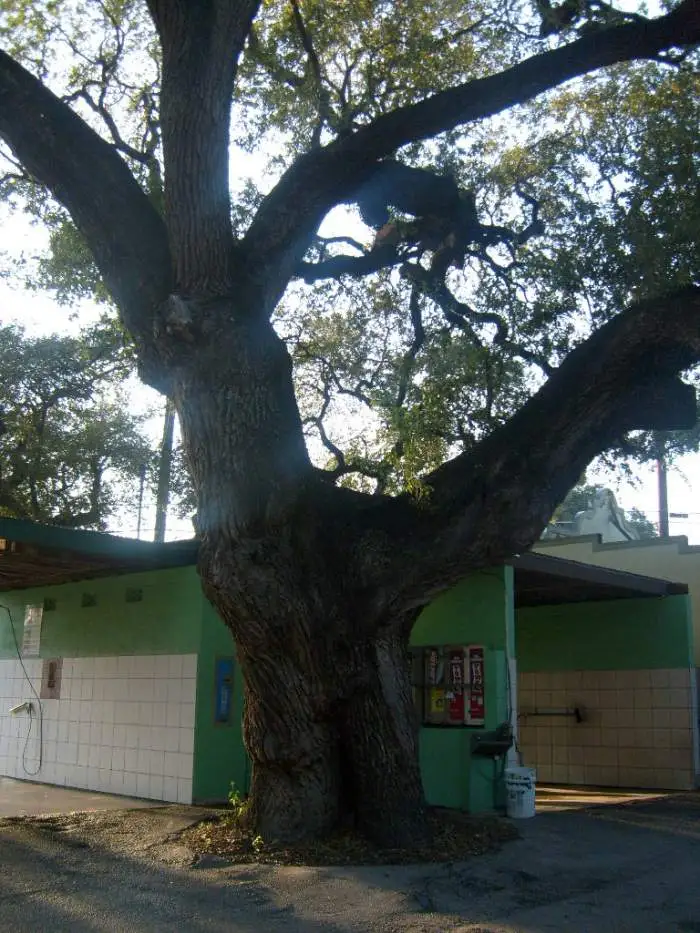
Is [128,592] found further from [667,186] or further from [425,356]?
[667,186]

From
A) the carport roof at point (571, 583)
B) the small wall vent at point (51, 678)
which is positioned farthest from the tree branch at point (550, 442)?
the small wall vent at point (51, 678)

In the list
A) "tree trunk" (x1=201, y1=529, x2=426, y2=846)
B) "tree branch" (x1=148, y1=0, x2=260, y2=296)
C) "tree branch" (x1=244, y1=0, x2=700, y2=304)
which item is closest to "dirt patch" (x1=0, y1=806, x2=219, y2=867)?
"tree trunk" (x1=201, y1=529, x2=426, y2=846)

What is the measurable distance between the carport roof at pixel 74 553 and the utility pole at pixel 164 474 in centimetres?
931

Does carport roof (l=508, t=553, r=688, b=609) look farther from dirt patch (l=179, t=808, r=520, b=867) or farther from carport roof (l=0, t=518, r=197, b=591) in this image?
carport roof (l=0, t=518, r=197, b=591)

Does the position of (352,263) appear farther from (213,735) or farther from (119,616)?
(213,735)

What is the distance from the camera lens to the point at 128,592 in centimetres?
1258

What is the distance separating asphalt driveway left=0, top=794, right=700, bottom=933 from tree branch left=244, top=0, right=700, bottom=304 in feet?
16.6

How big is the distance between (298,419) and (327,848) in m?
3.67

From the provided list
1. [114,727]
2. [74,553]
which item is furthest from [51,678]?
[74,553]

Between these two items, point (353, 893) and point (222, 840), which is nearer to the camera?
point (353, 893)

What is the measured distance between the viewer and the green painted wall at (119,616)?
38.3 ft

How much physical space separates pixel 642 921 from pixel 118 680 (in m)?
7.96

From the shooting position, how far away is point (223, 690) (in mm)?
11375

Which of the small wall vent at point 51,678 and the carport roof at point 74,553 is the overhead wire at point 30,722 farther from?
the carport roof at point 74,553
